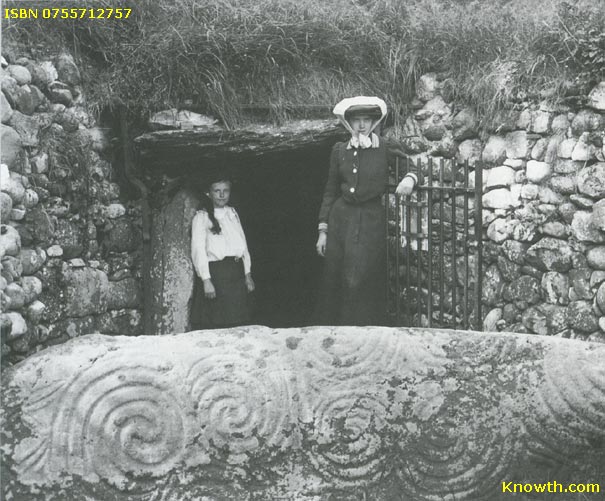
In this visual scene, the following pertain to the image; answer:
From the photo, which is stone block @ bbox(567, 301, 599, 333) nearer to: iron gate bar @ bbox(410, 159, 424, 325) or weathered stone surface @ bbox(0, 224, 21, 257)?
iron gate bar @ bbox(410, 159, 424, 325)

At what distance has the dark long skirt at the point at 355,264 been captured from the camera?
20.1 ft

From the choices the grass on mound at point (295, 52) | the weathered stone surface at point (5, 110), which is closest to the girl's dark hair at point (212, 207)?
the grass on mound at point (295, 52)

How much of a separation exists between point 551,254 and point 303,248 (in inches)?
115

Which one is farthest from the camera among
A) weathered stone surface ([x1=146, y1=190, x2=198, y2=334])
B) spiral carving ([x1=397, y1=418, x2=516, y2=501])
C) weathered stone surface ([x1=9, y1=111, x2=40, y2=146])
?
weathered stone surface ([x1=146, y1=190, x2=198, y2=334])

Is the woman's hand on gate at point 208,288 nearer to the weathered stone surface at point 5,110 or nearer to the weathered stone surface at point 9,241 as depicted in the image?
the weathered stone surface at point 9,241

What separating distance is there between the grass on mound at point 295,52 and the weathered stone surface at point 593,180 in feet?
2.53

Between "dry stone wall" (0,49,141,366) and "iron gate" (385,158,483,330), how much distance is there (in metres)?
1.99

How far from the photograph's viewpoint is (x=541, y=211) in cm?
579

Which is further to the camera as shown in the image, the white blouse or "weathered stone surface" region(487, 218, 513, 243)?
the white blouse

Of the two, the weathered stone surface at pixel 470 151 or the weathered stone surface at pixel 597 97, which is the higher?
the weathered stone surface at pixel 597 97

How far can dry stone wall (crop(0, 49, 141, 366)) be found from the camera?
4.98 m

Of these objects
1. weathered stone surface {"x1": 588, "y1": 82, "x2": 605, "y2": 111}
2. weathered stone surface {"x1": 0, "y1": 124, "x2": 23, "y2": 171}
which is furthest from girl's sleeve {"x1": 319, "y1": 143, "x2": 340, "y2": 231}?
weathered stone surface {"x1": 0, "y1": 124, "x2": 23, "y2": 171}

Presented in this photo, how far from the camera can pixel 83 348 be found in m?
3.90

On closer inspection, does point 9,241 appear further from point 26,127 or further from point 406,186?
point 406,186
